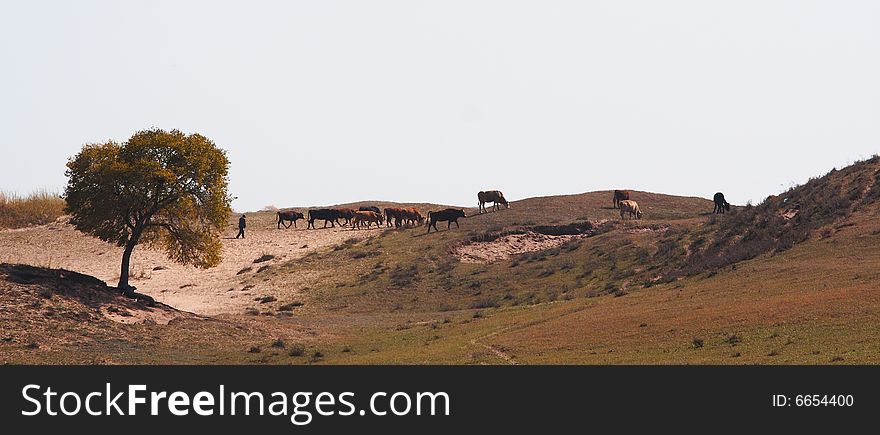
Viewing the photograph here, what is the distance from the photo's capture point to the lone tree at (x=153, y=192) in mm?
54000

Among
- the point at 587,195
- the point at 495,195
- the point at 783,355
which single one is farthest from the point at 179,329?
the point at 587,195

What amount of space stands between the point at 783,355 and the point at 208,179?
34110mm

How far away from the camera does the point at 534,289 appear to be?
65438 millimetres

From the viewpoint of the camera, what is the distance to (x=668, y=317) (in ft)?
137

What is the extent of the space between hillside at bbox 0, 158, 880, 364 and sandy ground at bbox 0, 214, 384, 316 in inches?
12.6

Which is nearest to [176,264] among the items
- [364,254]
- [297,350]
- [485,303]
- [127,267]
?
[364,254]

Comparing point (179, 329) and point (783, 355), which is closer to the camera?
point (783, 355)

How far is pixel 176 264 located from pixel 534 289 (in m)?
29.5

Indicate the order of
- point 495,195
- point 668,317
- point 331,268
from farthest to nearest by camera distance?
point 495,195, point 331,268, point 668,317

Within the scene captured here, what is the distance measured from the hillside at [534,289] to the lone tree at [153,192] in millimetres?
5575

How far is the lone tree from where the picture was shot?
54000 millimetres

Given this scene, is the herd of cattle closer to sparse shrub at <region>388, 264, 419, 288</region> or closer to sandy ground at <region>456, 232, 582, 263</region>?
sandy ground at <region>456, 232, 582, 263</region>

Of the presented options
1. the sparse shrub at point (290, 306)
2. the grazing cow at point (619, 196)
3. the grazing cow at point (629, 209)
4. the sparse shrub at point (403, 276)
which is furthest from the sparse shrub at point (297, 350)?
the grazing cow at point (619, 196)
